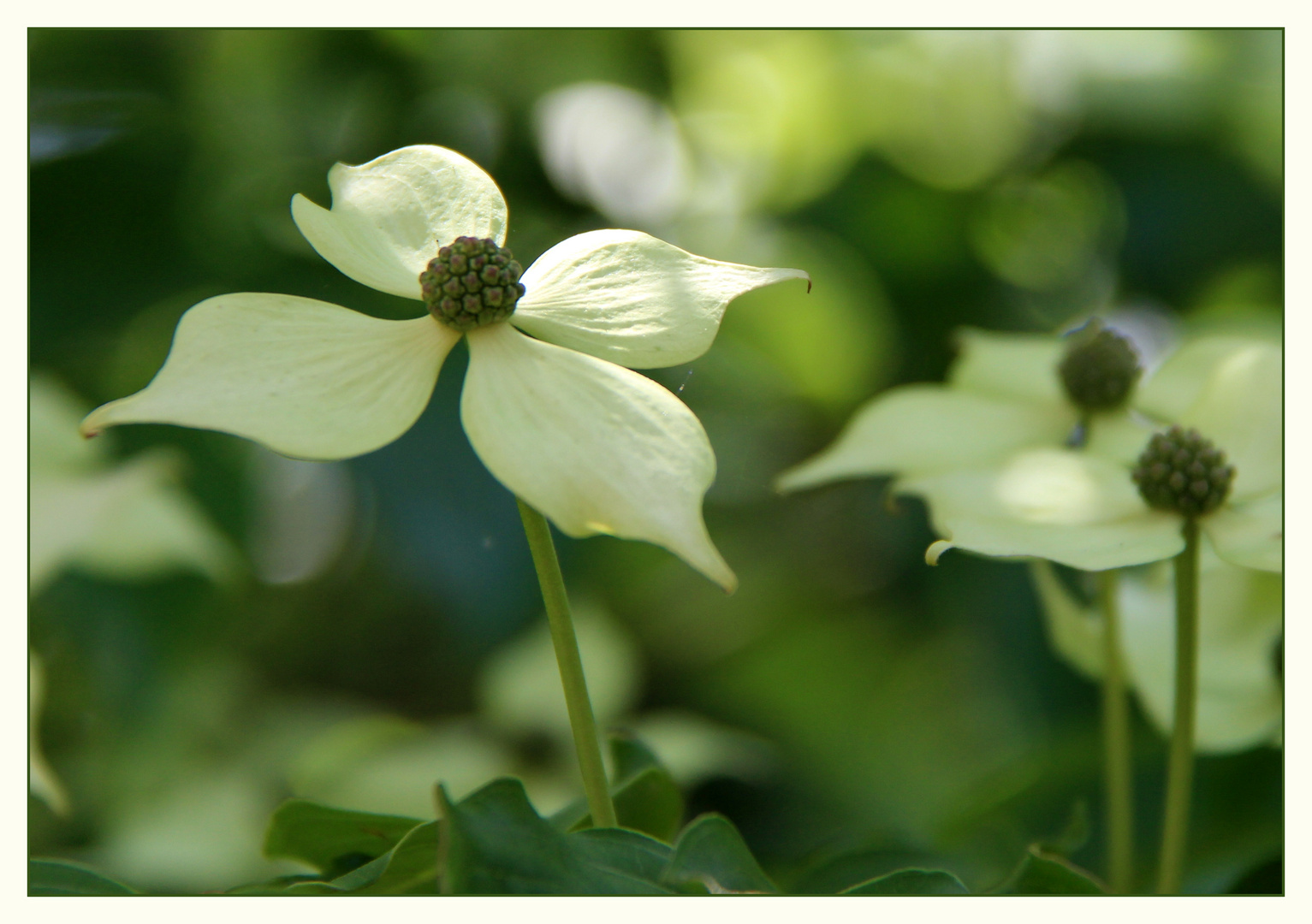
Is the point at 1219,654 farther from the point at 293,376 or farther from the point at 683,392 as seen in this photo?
the point at 293,376

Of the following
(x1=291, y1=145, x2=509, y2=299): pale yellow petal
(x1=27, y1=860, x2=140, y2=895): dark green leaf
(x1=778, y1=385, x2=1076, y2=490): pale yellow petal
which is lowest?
(x1=27, y1=860, x2=140, y2=895): dark green leaf

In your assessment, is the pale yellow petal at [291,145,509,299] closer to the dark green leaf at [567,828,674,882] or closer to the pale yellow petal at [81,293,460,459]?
the pale yellow petal at [81,293,460,459]

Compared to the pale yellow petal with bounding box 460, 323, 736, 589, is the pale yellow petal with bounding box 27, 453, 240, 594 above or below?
below

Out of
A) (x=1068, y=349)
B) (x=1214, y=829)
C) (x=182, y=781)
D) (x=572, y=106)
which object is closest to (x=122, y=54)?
(x=572, y=106)

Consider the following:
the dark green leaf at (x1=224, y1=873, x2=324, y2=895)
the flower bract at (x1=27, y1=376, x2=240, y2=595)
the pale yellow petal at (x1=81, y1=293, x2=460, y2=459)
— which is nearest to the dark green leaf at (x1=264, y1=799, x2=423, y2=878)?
the dark green leaf at (x1=224, y1=873, x2=324, y2=895)

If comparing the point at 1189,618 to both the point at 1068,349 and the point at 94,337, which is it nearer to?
the point at 1068,349

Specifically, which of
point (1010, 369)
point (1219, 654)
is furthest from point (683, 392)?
point (1219, 654)

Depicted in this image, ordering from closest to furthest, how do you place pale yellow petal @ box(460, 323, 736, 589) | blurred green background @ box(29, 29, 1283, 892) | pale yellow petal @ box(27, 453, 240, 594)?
pale yellow petal @ box(460, 323, 736, 589) → pale yellow petal @ box(27, 453, 240, 594) → blurred green background @ box(29, 29, 1283, 892)

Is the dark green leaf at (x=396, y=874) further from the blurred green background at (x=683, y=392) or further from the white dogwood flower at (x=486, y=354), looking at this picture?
the blurred green background at (x=683, y=392)
